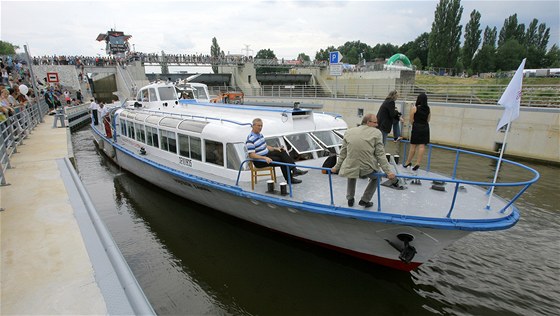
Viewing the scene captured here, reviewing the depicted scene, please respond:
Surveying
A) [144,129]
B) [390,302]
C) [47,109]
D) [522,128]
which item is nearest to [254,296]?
[390,302]

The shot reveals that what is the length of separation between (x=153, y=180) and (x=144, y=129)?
1911 millimetres

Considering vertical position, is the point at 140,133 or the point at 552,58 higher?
the point at 552,58

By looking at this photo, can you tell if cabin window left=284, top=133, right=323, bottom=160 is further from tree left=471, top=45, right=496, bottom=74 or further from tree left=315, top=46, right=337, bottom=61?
tree left=315, top=46, right=337, bottom=61

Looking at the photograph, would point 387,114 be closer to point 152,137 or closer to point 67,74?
point 152,137

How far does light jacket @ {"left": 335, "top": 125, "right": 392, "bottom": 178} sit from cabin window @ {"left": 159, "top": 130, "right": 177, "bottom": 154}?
5.92 m

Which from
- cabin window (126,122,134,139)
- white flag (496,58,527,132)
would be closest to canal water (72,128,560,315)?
A: white flag (496,58,527,132)

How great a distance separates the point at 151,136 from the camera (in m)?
10.7

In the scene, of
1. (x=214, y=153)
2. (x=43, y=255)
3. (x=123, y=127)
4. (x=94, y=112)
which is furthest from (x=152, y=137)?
(x=94, y=112)

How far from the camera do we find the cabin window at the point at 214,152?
7.81 m

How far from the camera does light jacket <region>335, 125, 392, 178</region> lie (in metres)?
5.09

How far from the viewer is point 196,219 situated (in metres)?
8.84

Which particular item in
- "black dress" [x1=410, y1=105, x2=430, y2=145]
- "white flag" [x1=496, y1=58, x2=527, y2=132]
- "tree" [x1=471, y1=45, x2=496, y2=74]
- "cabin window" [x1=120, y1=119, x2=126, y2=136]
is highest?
"tree" [x1=471, y1=45, x2=496, y2=74]

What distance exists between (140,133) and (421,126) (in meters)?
9.57

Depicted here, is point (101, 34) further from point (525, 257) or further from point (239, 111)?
point (525, 257)
